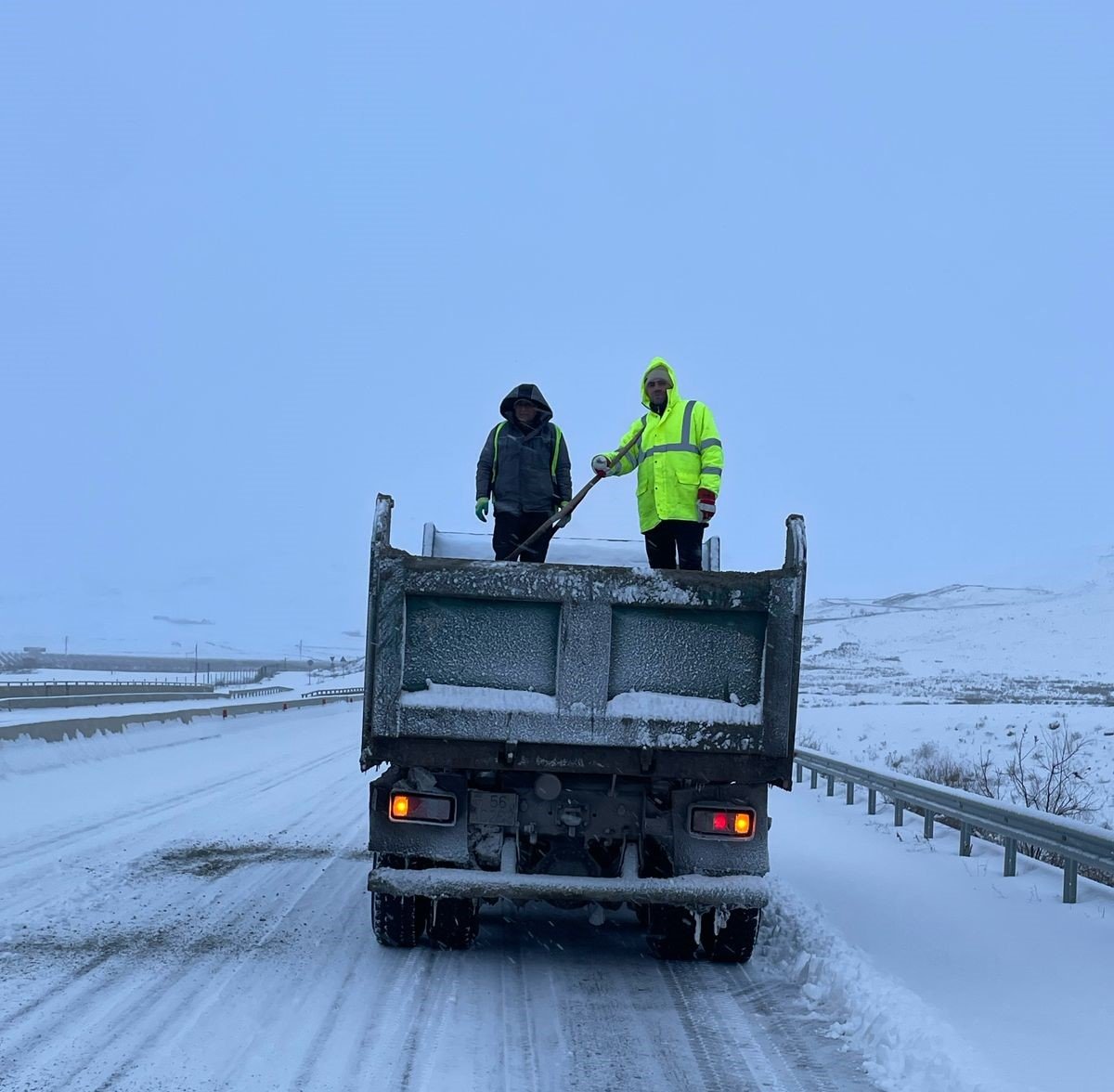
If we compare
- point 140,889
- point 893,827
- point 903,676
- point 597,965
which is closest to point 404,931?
point 597,965

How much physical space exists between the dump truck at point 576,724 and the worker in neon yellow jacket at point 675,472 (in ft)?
3.98

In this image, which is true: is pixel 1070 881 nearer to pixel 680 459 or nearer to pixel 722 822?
pixel 722 822

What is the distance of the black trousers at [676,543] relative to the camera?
8047mm

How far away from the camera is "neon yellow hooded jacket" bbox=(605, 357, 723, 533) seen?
26.1 ft

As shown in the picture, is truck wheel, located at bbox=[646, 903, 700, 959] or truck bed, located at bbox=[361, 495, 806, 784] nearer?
truck bed, located at bbox=[361, 495, 806, 784]

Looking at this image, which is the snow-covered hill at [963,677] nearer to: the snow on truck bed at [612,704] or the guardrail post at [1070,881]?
the guardrail post at [1070,881]

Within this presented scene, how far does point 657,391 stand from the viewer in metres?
8.38

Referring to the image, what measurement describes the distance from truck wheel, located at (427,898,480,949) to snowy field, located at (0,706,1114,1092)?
6.3 inches

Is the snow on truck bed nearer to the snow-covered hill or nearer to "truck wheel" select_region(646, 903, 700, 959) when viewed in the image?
"truck wheel" select_region(646, 903, 700, 959)

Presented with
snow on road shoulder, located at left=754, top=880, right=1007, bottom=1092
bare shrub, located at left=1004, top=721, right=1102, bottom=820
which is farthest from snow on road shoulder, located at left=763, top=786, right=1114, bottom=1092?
bare shrub, located at left=1004, top=721, right=1102, bottom=820

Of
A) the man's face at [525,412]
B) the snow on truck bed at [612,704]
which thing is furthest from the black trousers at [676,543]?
the snow on truck bed at [612,704]

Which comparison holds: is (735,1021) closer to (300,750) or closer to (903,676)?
(300,750)

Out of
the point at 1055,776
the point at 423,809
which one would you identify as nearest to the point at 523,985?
the point at 423,809

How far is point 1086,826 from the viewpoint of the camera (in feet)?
27.6
